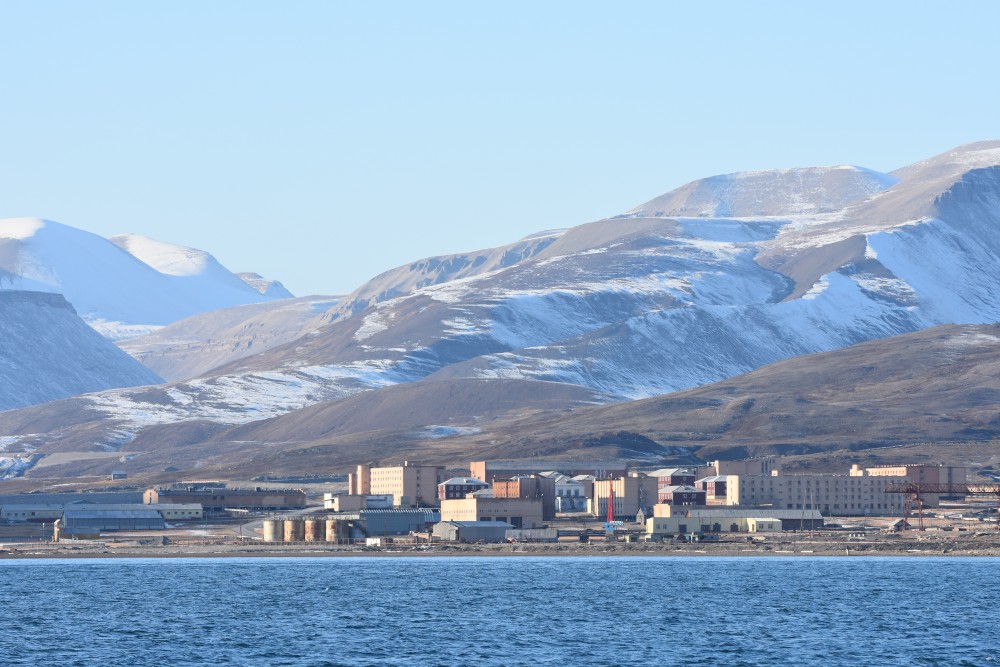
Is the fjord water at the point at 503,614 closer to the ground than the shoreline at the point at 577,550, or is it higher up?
closer to the ground

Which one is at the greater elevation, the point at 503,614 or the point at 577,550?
the point at 577,550

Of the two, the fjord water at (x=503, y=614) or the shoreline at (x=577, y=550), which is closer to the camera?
the fjord water at (x=503, y=614)

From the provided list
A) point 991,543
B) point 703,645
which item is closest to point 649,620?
point 703,645

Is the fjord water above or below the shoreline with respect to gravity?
below

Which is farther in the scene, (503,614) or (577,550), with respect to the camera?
(577,550)

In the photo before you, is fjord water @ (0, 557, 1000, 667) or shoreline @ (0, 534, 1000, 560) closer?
fjord water @ (0, 557, 1000, 667)

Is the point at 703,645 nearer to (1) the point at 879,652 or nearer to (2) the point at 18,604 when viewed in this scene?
(1) the point at 879,652

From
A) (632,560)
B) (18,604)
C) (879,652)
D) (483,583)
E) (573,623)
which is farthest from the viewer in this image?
(632,560)

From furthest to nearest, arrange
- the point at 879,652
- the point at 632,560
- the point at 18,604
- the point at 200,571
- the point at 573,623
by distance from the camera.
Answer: the point at 632,560, the point at 200,571, the point at 18,604, the point at 573,623, the point at 879,652
